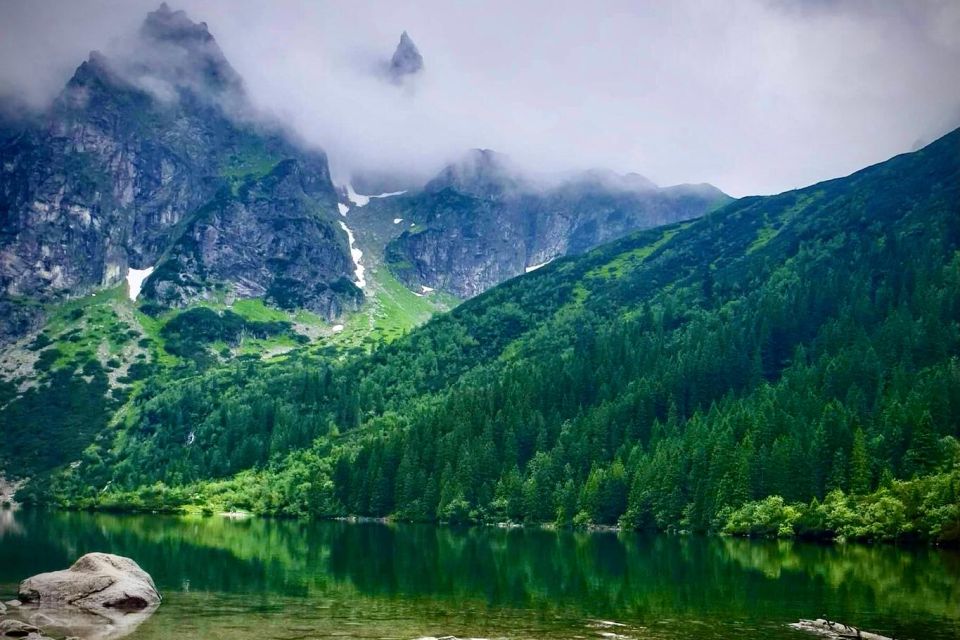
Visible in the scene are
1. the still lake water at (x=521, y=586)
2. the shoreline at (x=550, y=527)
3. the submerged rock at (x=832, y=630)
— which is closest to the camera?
the submerged rock at (x=832, y=630)

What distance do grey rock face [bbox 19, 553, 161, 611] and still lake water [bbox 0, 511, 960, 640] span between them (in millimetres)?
2240

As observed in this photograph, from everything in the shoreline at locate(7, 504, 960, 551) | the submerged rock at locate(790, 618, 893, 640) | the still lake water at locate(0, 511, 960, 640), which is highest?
the submerged rock at locate(790, 618, 893, 640)

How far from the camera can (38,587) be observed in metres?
53.7

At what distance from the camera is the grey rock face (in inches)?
2078

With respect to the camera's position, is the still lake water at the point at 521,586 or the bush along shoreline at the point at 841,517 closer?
the still lake water at the point at 521,586

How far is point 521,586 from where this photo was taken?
63406 millimetres

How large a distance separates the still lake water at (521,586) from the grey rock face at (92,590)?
88.2 inches

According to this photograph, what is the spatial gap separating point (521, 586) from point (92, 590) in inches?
1201

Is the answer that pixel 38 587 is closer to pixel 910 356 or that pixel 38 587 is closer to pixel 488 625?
pixel 488 625

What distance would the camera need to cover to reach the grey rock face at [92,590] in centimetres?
5278

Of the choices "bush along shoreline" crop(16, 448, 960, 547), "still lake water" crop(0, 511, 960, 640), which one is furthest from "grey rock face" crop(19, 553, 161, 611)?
"bush along shoreline" crop(16, 448, 960, 547)

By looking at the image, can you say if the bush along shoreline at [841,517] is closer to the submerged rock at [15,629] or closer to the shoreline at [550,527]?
the shoreline at [550,527]

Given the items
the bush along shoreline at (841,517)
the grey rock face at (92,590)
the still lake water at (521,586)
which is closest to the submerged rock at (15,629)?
the still lake water at (521,586)

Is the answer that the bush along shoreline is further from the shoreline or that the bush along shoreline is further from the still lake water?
the still lake water
